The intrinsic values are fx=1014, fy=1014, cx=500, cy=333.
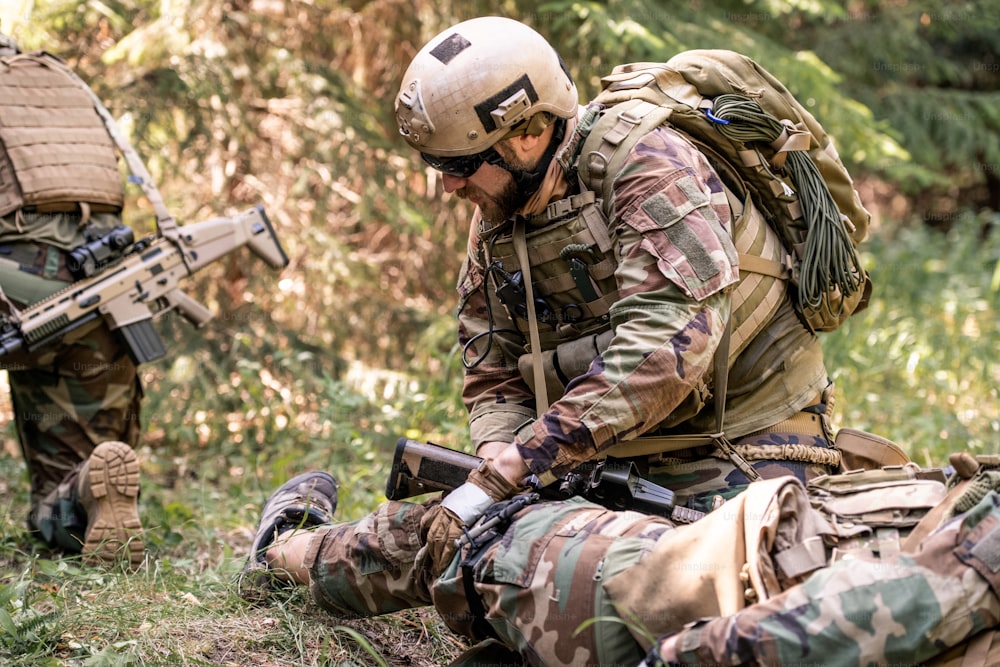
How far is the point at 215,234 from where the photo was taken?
16.0ft

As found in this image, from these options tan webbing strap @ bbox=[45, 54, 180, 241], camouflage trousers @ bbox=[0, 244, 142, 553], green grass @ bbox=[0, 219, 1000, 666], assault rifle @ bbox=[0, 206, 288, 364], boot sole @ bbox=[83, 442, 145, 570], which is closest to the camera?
green grass @ bbox=[0, 219, 1000, 666]

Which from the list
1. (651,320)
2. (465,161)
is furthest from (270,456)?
(651,320)

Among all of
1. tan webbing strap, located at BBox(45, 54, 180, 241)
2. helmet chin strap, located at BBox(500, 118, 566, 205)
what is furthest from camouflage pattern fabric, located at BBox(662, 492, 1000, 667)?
tan webbing strap, located at BBox(45, 54, 180, 241)

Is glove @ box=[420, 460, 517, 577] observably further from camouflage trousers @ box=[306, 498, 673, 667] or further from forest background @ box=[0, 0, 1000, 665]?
forest background @ box=[0, 0, 1000, 665]

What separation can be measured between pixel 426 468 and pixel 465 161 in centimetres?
97

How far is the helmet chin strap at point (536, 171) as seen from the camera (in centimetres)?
321

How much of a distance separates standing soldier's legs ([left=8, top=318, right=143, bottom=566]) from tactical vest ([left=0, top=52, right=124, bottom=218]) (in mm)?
601

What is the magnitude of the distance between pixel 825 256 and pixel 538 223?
3.03 feet

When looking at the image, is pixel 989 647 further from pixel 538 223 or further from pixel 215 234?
pixel 215 234

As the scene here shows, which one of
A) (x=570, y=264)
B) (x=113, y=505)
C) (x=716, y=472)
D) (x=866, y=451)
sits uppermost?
(x=570, y=264)

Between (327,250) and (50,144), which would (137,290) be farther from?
(327,250)

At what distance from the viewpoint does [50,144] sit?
4.35 metres

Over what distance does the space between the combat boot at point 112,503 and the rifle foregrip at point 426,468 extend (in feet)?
4.51

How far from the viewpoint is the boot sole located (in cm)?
400
